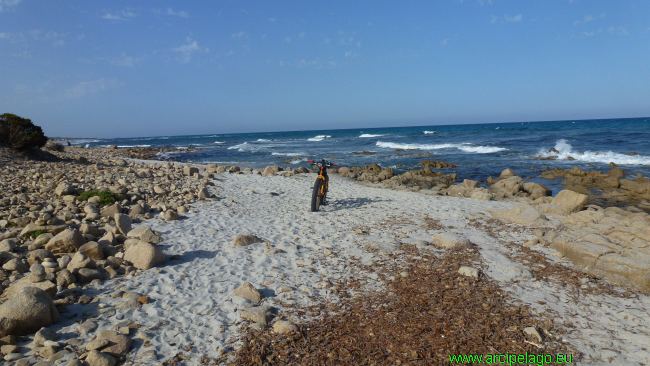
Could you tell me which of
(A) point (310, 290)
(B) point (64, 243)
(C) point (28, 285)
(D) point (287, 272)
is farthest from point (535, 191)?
(C) point (28, 285)

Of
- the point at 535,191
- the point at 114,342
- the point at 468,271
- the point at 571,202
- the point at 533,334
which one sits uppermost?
the point at 114,342

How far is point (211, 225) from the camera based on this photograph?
341 inches

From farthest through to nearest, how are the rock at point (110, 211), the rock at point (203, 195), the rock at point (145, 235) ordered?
the rock at point (203, 195), the rock at point (110, 211), the rock at point (145, 235)

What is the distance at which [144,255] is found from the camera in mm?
6086

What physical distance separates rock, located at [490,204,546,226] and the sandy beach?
5 cm

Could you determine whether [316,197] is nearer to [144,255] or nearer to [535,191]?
[144,255]

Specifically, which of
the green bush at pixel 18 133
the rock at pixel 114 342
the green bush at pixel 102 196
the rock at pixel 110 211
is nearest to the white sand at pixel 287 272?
the rock at pixel 114 342

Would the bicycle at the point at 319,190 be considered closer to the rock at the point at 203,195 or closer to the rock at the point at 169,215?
the rock at the point at 203,195

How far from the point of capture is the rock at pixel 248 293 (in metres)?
5.29

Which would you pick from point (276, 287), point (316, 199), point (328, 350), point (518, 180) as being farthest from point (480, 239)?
point (518, 180)

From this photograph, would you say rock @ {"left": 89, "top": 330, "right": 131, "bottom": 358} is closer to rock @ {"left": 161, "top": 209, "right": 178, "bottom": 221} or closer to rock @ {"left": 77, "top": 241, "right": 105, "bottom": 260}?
rock @ {"left": 77, "top": 241, "right": 105, "bottom": 260}

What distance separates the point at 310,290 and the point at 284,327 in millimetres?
1153

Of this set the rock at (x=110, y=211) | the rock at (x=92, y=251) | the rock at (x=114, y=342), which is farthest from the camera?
the rock at (x=110, y=211)

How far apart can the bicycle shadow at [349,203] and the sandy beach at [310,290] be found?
1.89m
